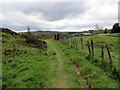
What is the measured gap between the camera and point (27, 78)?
1054cm

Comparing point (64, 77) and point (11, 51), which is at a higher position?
point (11, 51)

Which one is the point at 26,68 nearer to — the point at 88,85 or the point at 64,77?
the point at 64,77

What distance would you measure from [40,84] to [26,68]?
13.6 ft

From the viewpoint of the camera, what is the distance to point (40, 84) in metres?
9.87

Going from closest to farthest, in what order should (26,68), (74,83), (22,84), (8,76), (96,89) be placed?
(96,89) → (22,84) → (74,83) → (8,76) → (26,68)

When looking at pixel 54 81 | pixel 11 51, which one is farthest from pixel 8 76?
pixel 11 51

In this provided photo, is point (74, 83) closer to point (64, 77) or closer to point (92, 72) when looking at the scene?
point (64, 77)

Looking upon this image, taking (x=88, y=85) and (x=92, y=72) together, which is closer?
(x=88, y=85)

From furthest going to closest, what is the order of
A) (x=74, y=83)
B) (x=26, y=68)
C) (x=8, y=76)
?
(x=26, y=68) < (x=8, y=76) < (x=74, y=83)

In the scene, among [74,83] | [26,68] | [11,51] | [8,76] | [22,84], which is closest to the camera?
[22,84]

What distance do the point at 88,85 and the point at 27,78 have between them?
5.01 meters

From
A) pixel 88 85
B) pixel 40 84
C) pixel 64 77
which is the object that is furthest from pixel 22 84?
pixel 88 85

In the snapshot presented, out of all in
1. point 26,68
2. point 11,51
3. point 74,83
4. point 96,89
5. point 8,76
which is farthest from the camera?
point 11,51

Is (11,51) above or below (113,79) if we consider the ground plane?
A: above
